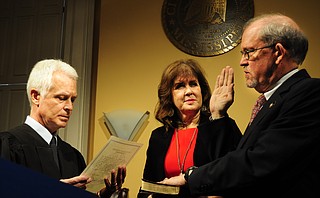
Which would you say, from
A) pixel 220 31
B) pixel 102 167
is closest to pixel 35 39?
pixel 220 31

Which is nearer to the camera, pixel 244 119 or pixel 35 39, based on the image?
pixel 244 119

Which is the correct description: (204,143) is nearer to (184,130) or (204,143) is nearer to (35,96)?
(184,130)

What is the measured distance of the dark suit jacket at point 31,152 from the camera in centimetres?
202

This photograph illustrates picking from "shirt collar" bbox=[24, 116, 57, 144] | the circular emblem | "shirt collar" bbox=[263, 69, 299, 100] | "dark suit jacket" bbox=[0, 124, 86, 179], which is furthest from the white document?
the circular emblem

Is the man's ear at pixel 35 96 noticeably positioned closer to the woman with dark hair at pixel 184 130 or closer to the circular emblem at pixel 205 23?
the woman with dark hair at pixel 184 130

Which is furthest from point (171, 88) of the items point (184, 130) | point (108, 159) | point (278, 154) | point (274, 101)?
point (278, 154)

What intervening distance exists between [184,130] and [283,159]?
3.64 feet

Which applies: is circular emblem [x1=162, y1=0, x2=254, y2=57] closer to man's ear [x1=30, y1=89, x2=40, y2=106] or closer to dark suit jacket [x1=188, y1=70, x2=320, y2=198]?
man's ear [x1=30, y1=89, x2=40, y2=106]

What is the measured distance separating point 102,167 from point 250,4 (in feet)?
6.52

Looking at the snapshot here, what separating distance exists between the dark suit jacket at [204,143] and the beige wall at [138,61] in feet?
2.98

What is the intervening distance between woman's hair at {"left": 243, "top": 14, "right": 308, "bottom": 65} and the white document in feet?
2.49

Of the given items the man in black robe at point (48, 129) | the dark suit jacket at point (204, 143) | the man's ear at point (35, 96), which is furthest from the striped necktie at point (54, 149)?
the dark suit jacket at point (204, 143)

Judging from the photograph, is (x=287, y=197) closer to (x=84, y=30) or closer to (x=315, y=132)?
(x=315, y=132)

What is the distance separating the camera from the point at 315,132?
5.12ft
